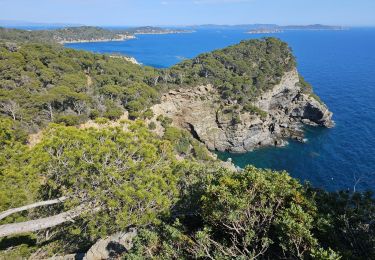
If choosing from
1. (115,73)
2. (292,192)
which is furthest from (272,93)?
(292,192)

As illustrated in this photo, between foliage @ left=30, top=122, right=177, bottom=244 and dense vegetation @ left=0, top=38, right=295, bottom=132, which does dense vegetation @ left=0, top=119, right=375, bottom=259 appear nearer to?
foliage @ left=30, top=122, right=177, bottom=244

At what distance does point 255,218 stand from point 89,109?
107 ft

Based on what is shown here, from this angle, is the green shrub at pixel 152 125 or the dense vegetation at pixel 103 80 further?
the green shrub at pixel 152 125

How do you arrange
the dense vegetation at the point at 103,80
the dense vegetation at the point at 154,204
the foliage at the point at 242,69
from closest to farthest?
the dense vegetation at the point at 154,204 → the dense vegetation at the point at 103,80 → the foliage at the point at 242,69

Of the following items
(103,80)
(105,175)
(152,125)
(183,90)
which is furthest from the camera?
(183,90)

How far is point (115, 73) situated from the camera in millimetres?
56875

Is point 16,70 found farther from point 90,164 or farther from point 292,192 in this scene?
point 292,192

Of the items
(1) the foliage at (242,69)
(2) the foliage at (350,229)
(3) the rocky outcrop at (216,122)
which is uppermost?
(2) the foliage at (350,229)

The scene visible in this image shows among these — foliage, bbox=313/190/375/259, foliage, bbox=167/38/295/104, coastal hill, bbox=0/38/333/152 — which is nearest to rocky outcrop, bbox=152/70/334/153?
coastal hill, bbox=0/38/333/152

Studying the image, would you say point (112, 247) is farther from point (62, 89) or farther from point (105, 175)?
point (62, 89)

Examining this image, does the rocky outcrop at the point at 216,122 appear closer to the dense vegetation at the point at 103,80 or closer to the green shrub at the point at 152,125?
the dense vegetation at the point at 103,80

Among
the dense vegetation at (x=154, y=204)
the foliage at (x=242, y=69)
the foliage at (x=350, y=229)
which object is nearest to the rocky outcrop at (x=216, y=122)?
the foliage at (x=242, y=69)

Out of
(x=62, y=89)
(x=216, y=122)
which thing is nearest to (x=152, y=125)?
(x=62, y=89)

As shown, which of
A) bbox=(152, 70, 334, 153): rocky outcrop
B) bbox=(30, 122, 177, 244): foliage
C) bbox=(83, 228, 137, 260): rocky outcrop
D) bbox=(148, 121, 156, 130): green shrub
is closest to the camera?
bbox=(30, 122, 177, 244): foliage
